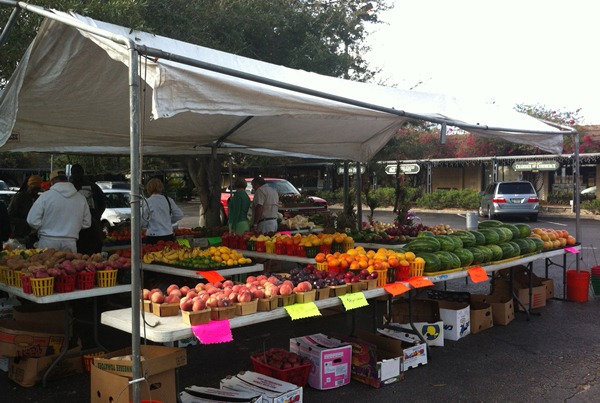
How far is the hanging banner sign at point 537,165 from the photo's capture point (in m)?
23.8

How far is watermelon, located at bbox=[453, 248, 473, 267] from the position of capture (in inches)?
235

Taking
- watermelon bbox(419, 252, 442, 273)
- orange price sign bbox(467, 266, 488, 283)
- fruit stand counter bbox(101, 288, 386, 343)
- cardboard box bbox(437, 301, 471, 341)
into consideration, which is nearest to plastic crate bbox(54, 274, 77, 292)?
fruit stand counter bbox(101, 288, 386, 343)

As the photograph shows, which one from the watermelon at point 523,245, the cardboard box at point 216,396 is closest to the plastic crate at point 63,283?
the cardboard box at point 216,396

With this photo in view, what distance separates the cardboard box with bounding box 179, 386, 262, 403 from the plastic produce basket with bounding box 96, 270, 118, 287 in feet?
4.72

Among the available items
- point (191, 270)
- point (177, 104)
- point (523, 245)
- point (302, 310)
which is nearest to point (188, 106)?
point (177, 104)

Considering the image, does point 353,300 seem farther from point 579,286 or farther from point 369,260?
point 579,286

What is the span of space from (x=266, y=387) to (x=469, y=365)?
2336 mm

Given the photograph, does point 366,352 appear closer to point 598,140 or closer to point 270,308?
point 270,308

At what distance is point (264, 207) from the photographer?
9062 millimetres

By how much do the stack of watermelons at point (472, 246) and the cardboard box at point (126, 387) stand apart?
3.01 meters

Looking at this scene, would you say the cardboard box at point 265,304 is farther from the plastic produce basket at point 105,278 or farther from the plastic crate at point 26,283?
the plastic crate at point 26,283

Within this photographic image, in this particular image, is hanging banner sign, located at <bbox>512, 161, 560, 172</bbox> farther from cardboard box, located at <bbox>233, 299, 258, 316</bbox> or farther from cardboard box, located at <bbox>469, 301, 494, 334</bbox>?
cardboard box, located at <bbox>233, 299, 258, 316</bbox>

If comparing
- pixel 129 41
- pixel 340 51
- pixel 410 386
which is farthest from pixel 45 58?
pixel 340 51

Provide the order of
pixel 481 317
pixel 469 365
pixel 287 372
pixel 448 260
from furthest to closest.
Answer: pixel 481 317
pixel 448 260
pixel 469 365
pixel 287 372
